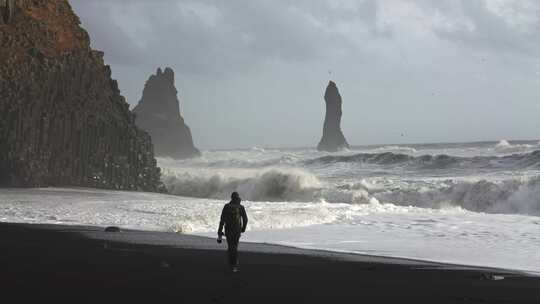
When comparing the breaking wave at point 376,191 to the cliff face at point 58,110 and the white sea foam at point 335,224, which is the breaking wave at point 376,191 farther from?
the cliff face at point 58,110

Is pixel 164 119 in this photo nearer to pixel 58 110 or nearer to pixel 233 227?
pixel 58 110

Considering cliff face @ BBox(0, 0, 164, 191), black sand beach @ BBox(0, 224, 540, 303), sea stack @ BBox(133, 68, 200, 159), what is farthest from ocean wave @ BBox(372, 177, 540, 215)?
sea stack @ BBox(133, 68, 200, 159)

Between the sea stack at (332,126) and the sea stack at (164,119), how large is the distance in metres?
26.9

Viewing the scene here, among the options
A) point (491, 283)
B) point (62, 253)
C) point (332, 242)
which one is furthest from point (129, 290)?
point (332, 242)

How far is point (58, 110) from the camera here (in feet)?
112

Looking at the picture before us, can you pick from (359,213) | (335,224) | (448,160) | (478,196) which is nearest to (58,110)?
(359,213)

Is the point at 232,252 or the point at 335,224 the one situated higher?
the point at 335,224

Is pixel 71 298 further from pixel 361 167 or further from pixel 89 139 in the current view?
pixel 361 167

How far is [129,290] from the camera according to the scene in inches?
375

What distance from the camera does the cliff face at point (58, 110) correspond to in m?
32.5

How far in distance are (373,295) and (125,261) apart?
5008mm

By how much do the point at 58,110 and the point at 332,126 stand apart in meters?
111

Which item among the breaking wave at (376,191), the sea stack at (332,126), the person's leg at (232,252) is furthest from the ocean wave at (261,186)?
the sea stack at (332,126)

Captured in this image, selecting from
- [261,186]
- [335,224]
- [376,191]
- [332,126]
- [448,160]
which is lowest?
[335,224]
